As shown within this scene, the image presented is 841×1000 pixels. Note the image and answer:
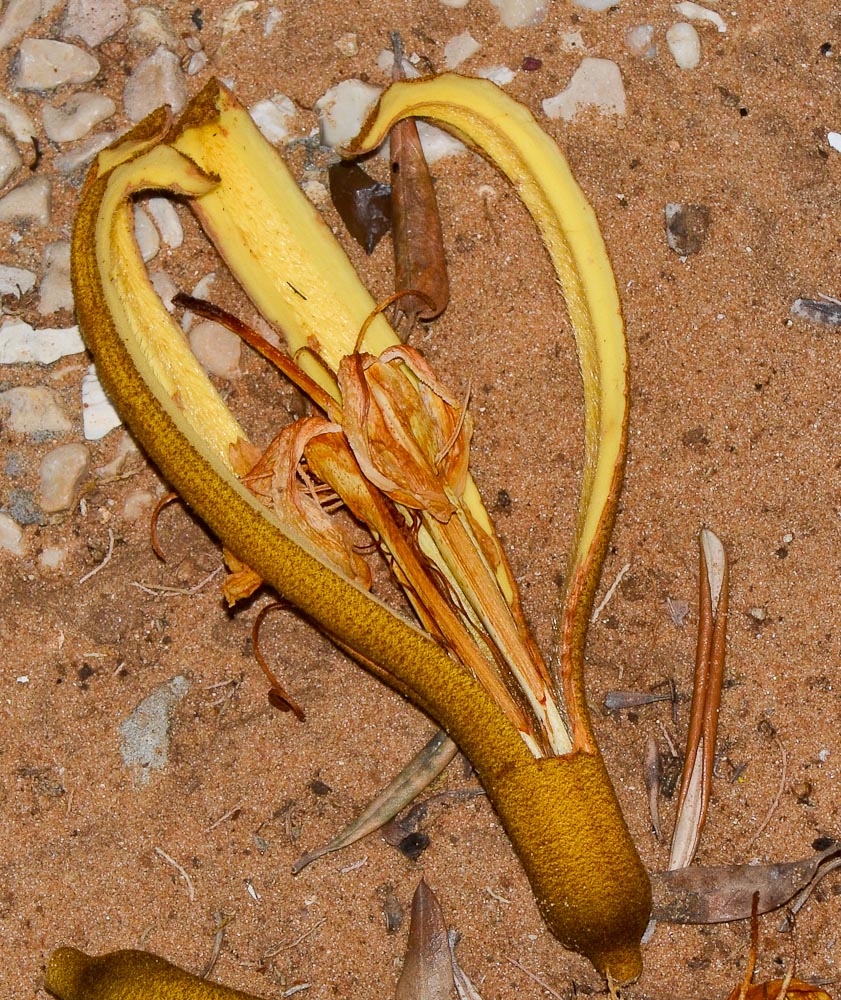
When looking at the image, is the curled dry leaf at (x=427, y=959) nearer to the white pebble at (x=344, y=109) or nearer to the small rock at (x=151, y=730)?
the small rock at (x=151, y=730)

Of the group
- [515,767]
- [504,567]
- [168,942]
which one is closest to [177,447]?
[504,567]

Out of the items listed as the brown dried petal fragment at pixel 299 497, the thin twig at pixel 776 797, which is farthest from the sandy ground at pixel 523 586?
the brown dried petal fragment at pixel 299 497

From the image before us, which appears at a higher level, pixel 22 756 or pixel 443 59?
pixel 443 59

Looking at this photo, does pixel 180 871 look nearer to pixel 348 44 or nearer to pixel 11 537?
pixel 11 537

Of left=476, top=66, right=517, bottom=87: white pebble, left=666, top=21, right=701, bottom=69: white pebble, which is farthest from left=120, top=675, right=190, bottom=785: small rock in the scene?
left=666, top=21, right=701, bottom=69: white pebble

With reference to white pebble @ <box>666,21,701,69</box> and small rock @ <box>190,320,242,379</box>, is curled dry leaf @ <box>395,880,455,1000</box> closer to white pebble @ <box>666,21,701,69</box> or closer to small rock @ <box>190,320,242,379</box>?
small rock @ <box>190,320,242,379</box>

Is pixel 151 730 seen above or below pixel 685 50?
below

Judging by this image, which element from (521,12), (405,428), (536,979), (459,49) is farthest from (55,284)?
(536,979)

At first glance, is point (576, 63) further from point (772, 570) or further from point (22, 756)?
point (22, 756)
